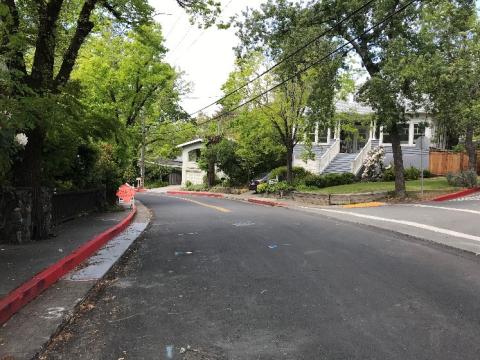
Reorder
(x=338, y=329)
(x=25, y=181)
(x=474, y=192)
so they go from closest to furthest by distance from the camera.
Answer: (x=338, y=329), (x=25, y=181), (x=474, y=192)

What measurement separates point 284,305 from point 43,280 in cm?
340

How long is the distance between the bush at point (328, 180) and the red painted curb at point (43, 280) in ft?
66.4

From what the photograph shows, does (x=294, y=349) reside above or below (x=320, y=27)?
below

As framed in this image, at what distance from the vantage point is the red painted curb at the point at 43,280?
5492 millimetres

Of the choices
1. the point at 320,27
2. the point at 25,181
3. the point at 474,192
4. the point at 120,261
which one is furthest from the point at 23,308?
the point at 474,192

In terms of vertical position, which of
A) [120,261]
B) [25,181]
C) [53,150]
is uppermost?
[53,150]

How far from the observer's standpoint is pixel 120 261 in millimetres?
9039

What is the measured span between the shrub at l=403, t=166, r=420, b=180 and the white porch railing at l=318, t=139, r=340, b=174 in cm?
573

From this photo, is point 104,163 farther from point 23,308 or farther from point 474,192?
point 474,192

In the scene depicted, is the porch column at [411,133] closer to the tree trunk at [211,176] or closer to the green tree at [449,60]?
the green tree at [449,60]

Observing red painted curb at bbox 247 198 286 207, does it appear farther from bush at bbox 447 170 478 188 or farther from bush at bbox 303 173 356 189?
bush at bbox 447 170 478 188

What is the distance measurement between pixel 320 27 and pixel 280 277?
1627cm

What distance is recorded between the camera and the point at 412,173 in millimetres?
30812

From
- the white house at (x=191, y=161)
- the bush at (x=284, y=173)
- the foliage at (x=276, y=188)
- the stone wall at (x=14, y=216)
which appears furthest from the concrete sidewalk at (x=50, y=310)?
the white house at (x=191, y=161)
